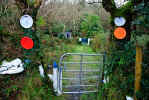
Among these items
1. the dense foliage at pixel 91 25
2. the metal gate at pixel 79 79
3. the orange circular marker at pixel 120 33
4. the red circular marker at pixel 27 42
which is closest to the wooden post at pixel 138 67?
the orange circular marker at pixel 120 33

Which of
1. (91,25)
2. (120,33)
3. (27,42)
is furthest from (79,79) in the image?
(91,25)

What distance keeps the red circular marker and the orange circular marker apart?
83.1 inches

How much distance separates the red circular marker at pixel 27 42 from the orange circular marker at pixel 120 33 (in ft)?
6.93

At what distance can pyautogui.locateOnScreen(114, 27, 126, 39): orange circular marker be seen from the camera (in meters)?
3.26

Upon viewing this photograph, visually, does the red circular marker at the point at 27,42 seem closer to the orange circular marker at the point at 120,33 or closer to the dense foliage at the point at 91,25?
the orange circular marker at the point at 120,33

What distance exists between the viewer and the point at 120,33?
10.8ft

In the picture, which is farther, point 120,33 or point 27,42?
point 120,33

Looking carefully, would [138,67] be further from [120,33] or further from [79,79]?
[79,79]

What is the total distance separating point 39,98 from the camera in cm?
305

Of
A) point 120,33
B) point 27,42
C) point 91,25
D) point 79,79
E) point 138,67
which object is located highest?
point 91,25

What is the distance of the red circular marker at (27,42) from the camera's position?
2885 mm

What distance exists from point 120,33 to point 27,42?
7.50ft

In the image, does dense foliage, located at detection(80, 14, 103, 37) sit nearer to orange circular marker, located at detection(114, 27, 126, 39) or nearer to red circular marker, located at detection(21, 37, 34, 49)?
orange circular marker, located at detection(114, 27, 126, 39)

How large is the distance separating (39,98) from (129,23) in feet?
9.51
